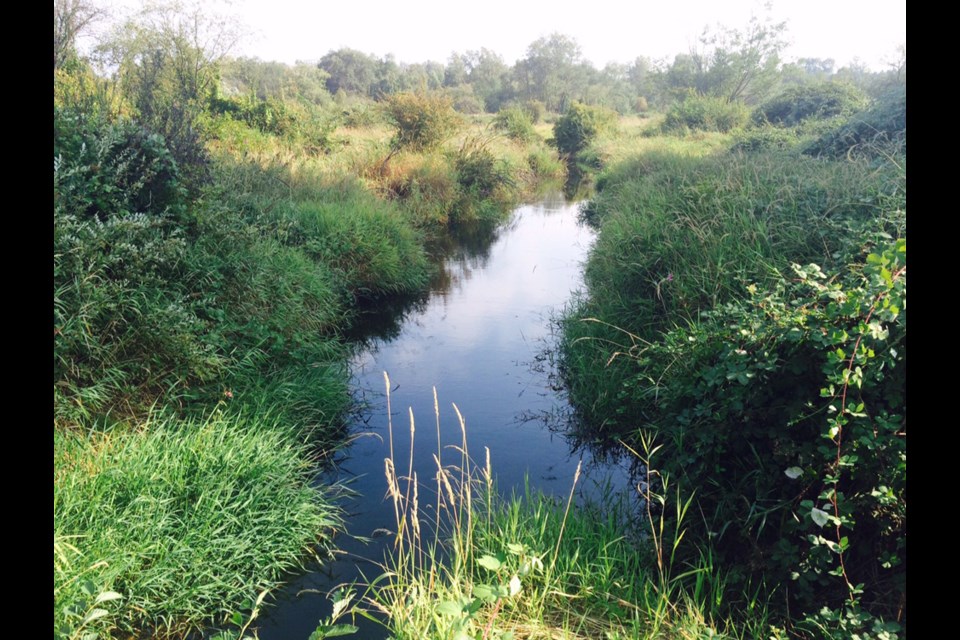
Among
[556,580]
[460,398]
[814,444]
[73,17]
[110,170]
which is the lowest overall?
[460,398]

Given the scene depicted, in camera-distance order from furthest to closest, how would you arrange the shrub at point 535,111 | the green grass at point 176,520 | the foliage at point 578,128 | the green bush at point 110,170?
the shrub at point 535,111, the foliage at point 578,128, the green bush at point 110,170, the green grass at point 176,520

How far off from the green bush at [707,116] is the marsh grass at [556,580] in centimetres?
1995

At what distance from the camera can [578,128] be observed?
916 inches

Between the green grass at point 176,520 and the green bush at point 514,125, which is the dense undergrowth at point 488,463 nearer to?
the green grass at point 176,520

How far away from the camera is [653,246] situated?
6105mm

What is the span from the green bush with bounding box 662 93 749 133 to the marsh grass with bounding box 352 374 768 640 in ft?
65.4

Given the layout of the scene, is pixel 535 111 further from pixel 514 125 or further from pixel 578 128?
pixel 514 125

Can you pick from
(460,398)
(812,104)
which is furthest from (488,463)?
(812,104)

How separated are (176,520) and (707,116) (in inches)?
907

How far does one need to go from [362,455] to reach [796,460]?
3067mm

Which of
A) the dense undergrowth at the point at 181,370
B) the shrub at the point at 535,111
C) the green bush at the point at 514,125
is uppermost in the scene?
the shrub at the point at 535,111

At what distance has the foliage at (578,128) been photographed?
23.2m

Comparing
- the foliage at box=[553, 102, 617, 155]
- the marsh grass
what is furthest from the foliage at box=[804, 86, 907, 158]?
the foliage at box=[553, 102, 617, 155]

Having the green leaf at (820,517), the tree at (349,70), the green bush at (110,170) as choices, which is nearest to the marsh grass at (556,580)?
the green leaf at (820,517)
